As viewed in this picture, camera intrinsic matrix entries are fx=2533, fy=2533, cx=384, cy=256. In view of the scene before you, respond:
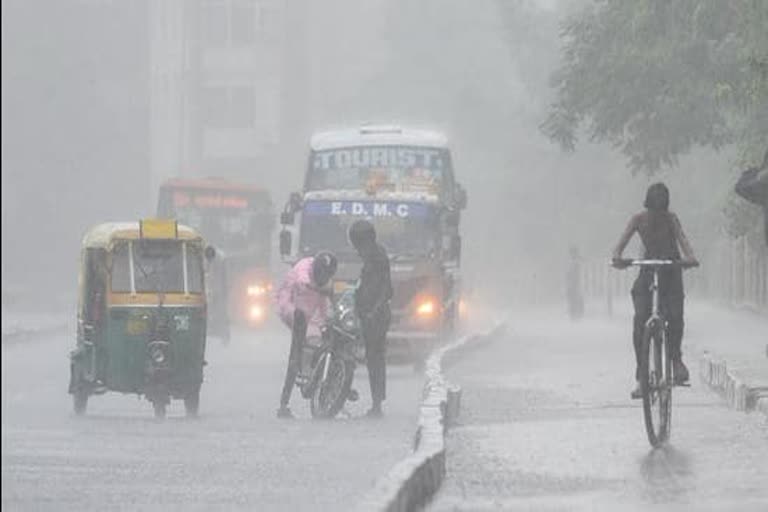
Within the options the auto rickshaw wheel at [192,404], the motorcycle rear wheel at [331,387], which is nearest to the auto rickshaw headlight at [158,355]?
the auto rickshaw wheel at [192,404]

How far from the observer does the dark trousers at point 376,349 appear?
970 inches

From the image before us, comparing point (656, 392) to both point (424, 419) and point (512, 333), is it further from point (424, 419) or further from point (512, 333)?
point (512, 333)

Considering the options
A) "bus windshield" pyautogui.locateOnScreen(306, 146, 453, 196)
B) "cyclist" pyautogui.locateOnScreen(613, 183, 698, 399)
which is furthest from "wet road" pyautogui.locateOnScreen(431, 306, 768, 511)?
"bus windshield" pyautogui.locateOnScreen(306, 146, 453, 196)

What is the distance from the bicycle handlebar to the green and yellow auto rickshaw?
947 cm

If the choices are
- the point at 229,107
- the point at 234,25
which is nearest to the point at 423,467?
the point at 229,107

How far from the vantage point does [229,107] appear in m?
105

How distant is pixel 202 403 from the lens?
1145 inches

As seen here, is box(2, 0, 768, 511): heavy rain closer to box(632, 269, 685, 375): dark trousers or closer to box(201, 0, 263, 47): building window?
box(632, 269, 685, 375): dark trousers

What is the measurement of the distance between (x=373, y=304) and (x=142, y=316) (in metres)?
2.51

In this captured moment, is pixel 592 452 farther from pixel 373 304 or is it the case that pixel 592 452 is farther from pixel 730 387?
pixel 373 304

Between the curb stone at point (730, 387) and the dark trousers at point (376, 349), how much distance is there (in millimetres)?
3293

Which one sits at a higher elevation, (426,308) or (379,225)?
(379,225)

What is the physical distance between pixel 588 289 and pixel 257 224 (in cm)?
2903

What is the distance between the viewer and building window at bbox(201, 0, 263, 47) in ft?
348
